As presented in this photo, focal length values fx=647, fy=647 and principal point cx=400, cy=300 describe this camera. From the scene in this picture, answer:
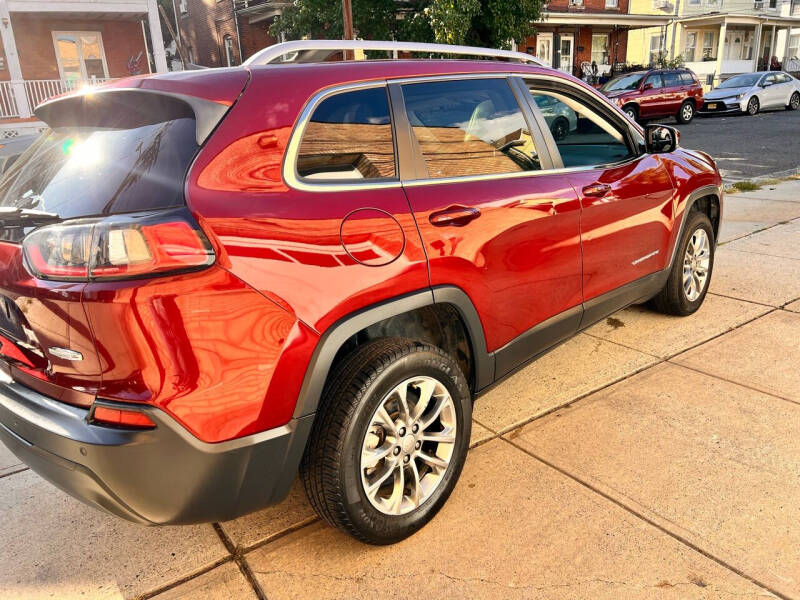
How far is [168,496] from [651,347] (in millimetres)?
3199

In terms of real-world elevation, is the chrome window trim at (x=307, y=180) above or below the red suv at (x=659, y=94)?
above

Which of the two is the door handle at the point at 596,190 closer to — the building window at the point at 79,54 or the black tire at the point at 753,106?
the building window at the point at 79,54

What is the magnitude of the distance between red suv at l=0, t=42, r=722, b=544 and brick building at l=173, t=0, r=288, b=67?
21643 mm

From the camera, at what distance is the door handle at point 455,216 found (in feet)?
8.16

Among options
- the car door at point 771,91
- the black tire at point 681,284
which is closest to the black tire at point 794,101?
the car door at point 771,91

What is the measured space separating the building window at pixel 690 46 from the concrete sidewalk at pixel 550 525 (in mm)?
39042

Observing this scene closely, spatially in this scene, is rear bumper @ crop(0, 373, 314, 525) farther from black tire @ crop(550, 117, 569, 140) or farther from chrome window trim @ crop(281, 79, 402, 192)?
black tire @ crop(550, 117, 569, 140)

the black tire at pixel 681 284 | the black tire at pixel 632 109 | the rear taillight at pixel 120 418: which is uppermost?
the rear taillight at pixel 120 418

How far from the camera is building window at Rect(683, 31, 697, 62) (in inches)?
1455

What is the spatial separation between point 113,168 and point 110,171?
0.01 meters

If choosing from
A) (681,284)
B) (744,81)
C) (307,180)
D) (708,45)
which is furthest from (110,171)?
(708,45)

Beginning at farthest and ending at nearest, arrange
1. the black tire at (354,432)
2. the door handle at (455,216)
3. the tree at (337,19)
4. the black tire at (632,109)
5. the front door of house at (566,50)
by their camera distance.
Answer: the front door of house at (566,50), the black tire at (632,109), the tree at (337,19), the door handle at (455,216), the black tire at (354,432)

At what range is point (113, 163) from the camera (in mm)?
2105

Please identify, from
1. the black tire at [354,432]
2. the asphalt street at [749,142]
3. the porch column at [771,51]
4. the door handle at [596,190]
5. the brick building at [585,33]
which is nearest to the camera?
the black tire at [354,432]
